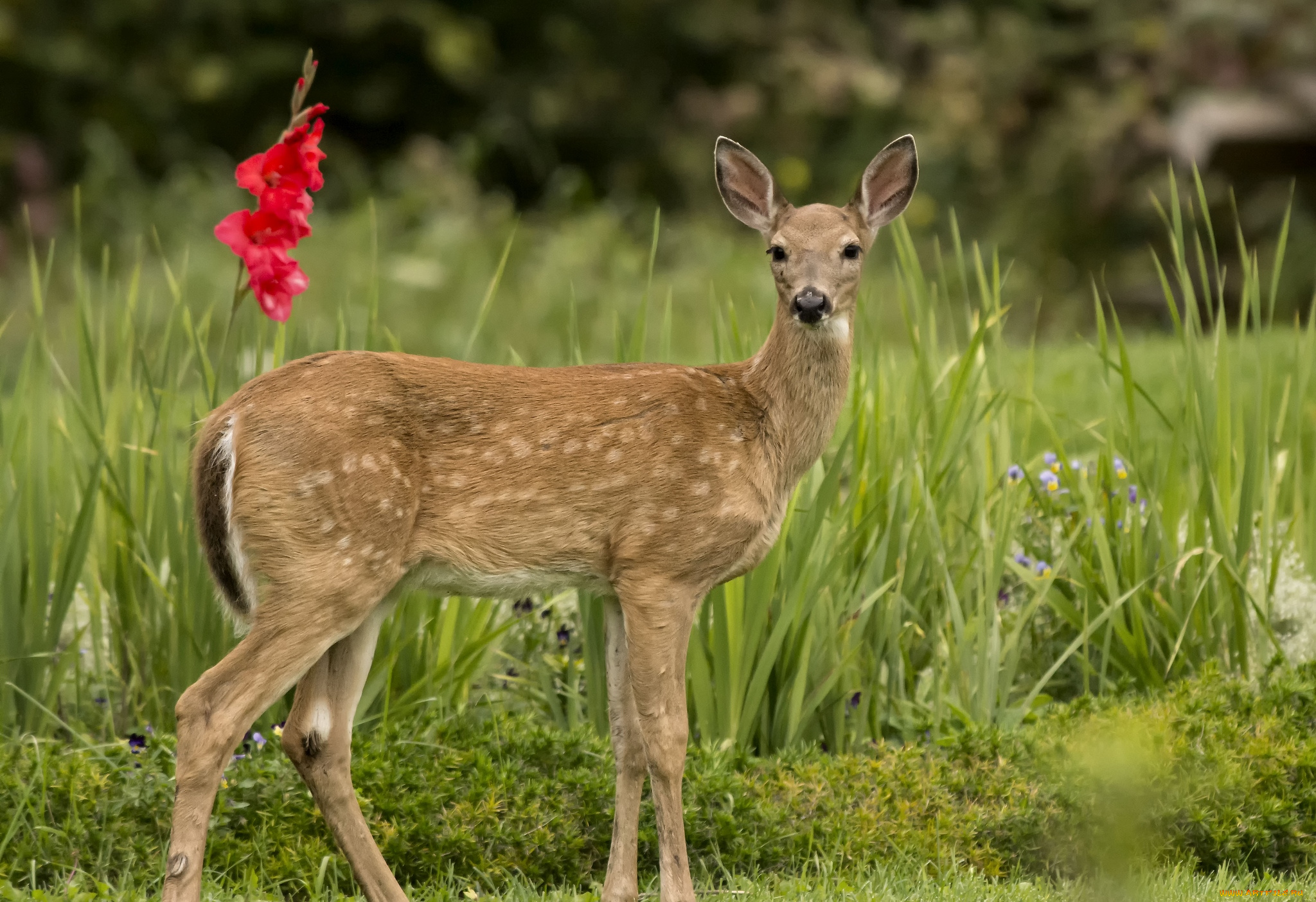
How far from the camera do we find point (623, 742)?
13.6ft

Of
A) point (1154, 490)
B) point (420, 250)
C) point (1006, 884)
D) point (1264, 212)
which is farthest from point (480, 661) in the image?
point (1264, 212)

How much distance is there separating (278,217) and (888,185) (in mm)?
1634

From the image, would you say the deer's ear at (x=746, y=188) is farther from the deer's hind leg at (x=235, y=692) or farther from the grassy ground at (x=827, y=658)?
the deer's hind leg at (x=235, y=692)

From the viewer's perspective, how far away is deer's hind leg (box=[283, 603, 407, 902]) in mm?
3885

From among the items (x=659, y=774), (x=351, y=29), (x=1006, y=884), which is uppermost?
(x=351, y=29)

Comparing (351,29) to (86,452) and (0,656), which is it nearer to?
(86,452)

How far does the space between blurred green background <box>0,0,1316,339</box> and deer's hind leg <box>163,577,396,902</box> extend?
8661mm

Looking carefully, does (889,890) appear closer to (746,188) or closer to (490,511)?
(490,511)

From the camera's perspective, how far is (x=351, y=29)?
46.7ft

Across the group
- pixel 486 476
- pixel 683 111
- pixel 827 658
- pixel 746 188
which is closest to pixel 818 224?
pixel 746 188

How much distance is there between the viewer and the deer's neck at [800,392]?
4.19 metres

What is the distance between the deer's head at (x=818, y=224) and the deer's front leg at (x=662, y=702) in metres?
0.75

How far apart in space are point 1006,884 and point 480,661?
1.66m

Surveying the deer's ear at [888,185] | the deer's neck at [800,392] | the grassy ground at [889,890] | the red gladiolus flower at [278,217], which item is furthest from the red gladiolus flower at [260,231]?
the grassy ground at [889,890]
